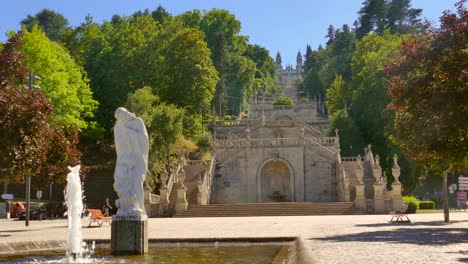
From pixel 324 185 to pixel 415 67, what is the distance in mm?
22908

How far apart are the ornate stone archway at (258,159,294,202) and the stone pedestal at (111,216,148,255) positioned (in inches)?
1220

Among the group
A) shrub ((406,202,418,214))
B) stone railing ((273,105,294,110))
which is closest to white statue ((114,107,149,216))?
shrub ((406,202,418,214))

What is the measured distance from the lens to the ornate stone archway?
4341 cm

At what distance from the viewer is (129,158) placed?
12438 mm

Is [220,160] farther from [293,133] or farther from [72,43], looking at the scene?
[72,43]

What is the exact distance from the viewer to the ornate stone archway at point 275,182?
4341 centimetres

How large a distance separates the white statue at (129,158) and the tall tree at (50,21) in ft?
243

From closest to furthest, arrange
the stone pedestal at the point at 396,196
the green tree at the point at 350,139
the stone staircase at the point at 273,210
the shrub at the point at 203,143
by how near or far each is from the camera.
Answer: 1. the stone pedestal at the point at 396,196
2. the stone staircase at the point at 273,210
3. the shrub at the point at 203,143
4. the green tree at the point at 350,139

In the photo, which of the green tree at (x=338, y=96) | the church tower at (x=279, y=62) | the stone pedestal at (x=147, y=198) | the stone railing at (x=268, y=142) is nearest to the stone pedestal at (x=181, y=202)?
the stone pedestal at (x=147, y=198)

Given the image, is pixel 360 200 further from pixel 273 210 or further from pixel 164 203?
pixel 164 203

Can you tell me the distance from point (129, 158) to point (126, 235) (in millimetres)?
1690

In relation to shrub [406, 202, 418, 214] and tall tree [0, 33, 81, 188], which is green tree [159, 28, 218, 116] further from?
tall tree [0, 33, 81, 188]

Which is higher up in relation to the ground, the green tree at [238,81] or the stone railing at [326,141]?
the green tree at [238,81]

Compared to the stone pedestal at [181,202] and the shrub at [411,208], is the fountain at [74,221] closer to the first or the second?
the stone pedestal at [181,202]
